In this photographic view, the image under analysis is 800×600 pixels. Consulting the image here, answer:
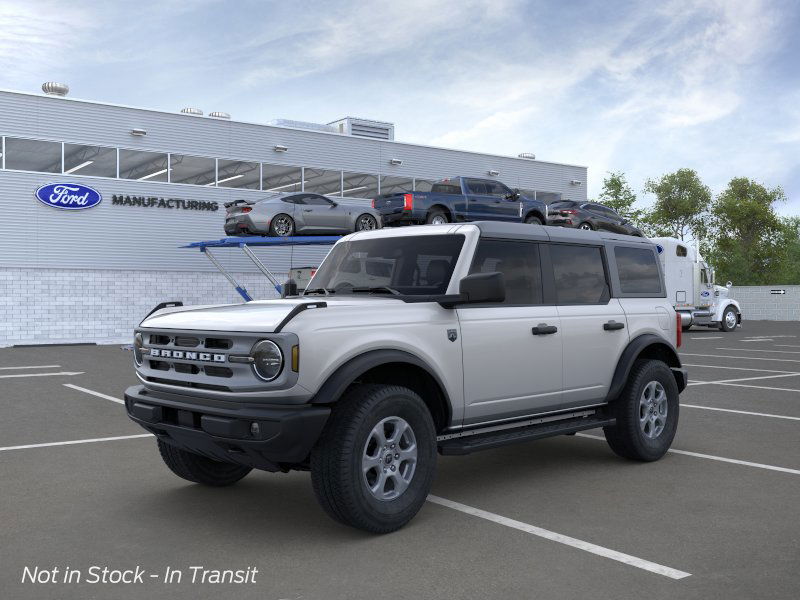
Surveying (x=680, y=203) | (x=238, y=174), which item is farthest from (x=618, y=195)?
(x=238, y=174)

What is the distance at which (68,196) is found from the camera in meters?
27.6

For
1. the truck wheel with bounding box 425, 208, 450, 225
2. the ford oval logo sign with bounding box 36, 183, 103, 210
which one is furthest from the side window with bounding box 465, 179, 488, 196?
the ford oval logo sign with bounding box 36, 183, 103, 210

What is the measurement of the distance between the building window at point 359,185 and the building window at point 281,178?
2.06 meters

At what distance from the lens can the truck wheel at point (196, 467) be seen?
614 cm

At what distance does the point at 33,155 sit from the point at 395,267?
Answer: 2466 cm

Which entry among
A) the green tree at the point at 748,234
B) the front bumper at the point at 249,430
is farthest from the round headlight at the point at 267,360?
the green tree at the point at 748,234

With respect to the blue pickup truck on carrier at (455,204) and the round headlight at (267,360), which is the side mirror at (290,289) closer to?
the round headlight at (267,360)

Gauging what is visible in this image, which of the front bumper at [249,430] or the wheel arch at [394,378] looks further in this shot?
the wheel arch at [394,378]

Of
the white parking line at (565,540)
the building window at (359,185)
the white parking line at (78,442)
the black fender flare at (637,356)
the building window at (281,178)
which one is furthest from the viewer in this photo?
the building window at (359,185)

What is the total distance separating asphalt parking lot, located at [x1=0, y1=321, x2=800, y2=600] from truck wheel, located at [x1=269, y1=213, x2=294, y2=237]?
14.2 meters

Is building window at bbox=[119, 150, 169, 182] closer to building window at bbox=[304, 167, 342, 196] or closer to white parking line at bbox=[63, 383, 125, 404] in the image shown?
building window at bbox=[304, 167, 342, 196]

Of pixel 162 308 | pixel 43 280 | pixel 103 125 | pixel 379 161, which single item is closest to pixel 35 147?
pixel 103 125

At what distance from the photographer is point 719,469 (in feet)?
22.4

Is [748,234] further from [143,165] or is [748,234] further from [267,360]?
[267,360]
